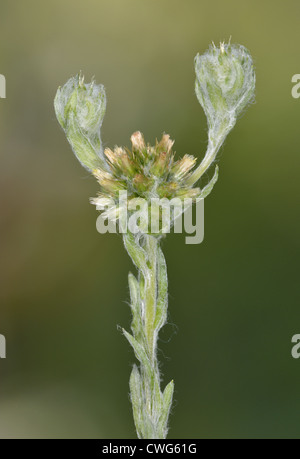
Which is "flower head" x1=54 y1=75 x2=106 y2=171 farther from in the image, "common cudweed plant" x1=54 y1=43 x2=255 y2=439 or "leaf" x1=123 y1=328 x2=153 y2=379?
"leaf" x1=123 y1=328 x2=153 y2=379

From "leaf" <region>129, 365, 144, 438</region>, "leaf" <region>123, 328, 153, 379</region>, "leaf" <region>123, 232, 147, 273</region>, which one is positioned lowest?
"leaf" <region>129, 365, 144, 438</region>

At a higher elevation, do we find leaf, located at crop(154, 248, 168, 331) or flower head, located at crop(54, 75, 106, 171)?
flower head, located at crop(54, 75, 106, 171)

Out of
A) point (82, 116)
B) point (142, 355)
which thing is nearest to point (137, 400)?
point (142, 355)

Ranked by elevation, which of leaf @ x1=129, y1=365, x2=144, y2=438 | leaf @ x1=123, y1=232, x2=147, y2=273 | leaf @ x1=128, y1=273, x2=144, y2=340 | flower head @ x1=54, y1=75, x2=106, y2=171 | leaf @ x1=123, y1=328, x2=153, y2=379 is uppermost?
flower head @ x1=54, y1=75, x2=106, y2=171

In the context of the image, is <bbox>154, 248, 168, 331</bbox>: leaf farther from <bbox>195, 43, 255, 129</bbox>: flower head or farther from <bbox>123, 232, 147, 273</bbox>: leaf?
<bbox>195, 43, 255, 129</bbox>: flower head

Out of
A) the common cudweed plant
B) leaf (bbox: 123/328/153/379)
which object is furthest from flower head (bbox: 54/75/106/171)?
leaf (bbox: 123/328/153/379)

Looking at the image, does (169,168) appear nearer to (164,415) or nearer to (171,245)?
(164,415)

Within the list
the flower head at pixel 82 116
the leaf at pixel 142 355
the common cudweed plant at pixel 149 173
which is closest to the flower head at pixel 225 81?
the common cudweed plant at pixel 149 173

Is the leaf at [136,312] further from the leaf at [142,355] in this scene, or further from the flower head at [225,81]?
the flower head at [225,81]

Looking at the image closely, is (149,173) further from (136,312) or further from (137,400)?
(137,400)

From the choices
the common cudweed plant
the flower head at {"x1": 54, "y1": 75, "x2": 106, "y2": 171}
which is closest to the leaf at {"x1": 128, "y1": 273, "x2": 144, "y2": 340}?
the common cudweed plant
